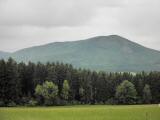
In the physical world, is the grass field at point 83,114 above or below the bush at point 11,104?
above

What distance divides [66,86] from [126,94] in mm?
23517

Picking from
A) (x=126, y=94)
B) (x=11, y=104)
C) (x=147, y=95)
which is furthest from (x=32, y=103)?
(x=147, y=95)

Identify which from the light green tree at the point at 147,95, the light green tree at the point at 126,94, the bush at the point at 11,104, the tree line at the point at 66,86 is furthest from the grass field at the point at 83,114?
the light green tree at the point at 147,95

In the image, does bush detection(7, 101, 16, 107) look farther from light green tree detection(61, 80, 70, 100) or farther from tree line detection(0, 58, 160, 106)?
light green tree detection(61, 80, 70, 100)

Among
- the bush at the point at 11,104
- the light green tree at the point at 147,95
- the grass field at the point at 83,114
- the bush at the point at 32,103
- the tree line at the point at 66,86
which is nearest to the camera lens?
the grass field at the point at 83,114

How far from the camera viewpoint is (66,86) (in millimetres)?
122062

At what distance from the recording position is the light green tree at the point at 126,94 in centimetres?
12912

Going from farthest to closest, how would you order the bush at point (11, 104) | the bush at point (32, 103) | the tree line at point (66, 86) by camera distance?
the tree line at point (66, 86) < the bush at point (32, 103) < the bush at point (11, 104)

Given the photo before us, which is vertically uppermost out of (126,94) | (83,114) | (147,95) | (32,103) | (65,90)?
(65,90)

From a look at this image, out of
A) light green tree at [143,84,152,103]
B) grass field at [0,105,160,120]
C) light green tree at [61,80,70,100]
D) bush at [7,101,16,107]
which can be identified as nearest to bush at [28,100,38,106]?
bush at [7,101,16,107]

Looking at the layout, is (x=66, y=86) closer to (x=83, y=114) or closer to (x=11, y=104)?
(x=11, y=104)

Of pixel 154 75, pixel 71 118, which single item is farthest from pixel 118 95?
pixel 71 118

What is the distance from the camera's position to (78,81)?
136 m

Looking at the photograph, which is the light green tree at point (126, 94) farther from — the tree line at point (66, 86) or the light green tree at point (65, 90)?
the light green tree at point (65, 90)
